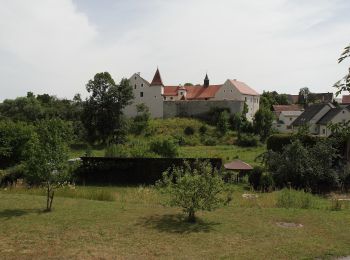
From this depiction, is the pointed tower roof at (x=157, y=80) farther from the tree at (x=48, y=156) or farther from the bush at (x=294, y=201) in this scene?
the tree at (x=48, y=156)

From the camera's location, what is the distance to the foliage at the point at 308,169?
22.1m

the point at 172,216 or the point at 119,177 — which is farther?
the point at 119,177

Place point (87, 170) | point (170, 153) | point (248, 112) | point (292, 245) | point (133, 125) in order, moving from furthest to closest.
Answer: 1. point (248, 112)
2. point (133, 125)
3. point (170, 153)
4. point (87, 170)
5. point (292, 245)

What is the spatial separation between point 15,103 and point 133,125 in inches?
1008

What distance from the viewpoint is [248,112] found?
65812mm

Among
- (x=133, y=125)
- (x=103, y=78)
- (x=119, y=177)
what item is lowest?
(x=119, y=177)

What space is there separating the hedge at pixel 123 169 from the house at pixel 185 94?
3663cm

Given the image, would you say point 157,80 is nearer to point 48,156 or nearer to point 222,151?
point 222,151

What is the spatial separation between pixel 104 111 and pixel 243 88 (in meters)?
29.0

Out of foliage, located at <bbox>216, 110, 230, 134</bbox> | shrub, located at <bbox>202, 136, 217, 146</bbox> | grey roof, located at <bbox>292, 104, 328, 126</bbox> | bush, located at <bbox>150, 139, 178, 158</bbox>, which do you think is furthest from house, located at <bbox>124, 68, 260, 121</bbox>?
bush, located at <bbox>150, 139, 178, 158</bbox>

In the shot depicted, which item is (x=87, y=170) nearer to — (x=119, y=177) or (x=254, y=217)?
(x=119, y=177)

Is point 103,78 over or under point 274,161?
over

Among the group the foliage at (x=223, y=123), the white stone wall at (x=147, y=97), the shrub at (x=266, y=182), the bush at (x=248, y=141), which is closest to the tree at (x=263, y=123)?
the foliage at (x=223, y=123)


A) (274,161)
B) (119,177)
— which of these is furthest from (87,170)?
(274,161)
